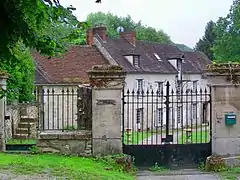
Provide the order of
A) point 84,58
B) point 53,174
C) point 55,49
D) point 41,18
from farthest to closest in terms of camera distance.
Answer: point 84,58 → point 53,174 → point 55,49 → point 41,18

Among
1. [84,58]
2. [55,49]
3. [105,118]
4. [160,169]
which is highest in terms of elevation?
[84,58]

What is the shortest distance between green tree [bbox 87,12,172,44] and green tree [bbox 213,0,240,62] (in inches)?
772

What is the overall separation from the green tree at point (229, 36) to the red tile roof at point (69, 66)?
60.5 feet

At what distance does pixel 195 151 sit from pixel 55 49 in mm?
7304

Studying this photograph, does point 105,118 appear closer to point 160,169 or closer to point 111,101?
point 111,101

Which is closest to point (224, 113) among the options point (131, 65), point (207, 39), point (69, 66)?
point (69, 66)

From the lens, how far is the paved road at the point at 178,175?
11000mm

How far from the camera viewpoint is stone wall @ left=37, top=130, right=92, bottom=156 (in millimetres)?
12000

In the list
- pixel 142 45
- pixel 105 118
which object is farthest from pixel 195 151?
pixel 142 45

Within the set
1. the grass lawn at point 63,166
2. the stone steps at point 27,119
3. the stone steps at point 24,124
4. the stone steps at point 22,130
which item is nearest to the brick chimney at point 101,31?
the stone steps at point 27,119

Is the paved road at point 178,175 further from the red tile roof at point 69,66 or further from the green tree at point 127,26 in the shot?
the green tree at point 127,26

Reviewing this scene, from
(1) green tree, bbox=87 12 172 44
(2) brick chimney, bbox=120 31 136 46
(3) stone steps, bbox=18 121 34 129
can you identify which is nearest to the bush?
(3) stone steps, bbox=18 121 34 129

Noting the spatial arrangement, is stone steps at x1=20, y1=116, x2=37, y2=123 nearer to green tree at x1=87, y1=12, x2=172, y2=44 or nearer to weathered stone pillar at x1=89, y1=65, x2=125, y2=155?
weathered stone pillar at x1=89, y1=65, x2=125, y2=155

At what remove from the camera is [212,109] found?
480 inches
